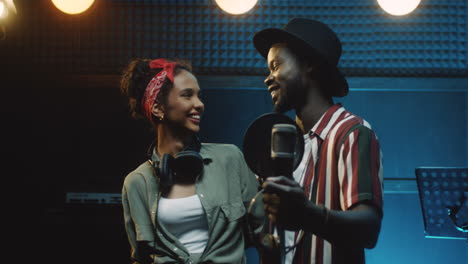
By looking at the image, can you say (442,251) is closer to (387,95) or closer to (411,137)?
→ (411,137)

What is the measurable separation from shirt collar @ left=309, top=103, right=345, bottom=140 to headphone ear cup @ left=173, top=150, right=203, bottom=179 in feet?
2.41

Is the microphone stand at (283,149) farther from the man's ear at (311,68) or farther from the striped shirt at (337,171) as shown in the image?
the man's ear at (311,68)

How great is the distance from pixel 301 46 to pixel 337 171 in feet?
1.62

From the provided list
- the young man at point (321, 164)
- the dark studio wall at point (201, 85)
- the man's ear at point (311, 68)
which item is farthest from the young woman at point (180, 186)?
the dark studio wall at point (201, 85)

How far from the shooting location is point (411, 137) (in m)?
3.45

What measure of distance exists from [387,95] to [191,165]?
5.83 ft

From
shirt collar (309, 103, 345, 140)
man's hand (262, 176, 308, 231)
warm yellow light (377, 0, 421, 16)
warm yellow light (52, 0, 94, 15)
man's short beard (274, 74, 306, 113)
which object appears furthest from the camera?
warm yellow light (52, 0, 94, 15)

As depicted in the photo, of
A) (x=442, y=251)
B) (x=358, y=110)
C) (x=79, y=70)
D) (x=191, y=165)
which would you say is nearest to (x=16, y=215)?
(x=79, y=70)

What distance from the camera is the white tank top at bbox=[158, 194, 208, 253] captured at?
2197 millimetres

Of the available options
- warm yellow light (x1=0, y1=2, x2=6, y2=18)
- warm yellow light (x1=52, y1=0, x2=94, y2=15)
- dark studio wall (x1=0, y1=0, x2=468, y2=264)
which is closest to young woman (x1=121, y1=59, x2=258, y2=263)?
warm yellow light (x1=52, y1=0, x2=94, y2=15)

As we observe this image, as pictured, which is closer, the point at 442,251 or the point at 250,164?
the point at 250,164

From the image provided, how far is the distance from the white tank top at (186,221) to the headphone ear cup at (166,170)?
11 cm

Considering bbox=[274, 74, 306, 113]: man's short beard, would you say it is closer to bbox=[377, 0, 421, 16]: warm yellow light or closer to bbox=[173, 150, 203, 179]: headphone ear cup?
bbox=[173, 150, 203, 179]: headphone ear cup

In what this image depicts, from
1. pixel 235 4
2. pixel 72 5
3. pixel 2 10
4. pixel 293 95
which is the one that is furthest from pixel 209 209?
pixel 2 10
